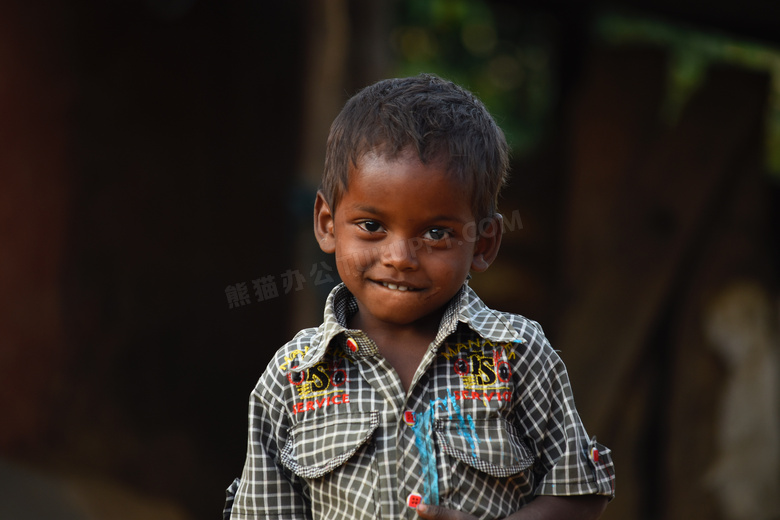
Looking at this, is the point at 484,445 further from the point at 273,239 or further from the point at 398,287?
the point at 273,239

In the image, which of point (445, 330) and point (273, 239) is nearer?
point (445, 330)

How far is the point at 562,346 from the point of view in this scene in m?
4.77

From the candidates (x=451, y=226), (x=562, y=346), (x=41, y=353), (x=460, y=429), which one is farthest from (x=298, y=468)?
(x=562, y=346)

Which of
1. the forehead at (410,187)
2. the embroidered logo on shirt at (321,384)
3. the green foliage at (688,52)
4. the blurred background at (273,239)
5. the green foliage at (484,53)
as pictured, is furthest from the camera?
the green foliage at (484,53)

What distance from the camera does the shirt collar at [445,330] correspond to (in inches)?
73.9

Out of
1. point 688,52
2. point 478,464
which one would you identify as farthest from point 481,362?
point 688,52

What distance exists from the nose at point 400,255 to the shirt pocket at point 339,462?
295 millimetres

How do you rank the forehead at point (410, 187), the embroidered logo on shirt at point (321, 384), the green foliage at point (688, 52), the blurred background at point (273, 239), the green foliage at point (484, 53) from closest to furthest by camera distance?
1. the forehead at point (410, 187)
2. the embroidered logo on shirt at point (321, 384)
3. the blurred background at point (273, 239)
4. the green foliage at point (688, 52)
5. the green foliage at point (484, 53)

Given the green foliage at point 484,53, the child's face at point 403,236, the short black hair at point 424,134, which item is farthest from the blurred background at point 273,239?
the green foliage at point 484,53

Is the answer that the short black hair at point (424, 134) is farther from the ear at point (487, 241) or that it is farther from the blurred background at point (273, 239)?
the blurred background at point (273, 239)

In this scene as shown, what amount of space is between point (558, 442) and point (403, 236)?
52 centimetres

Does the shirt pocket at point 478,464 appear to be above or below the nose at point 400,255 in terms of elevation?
below

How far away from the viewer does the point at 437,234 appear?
71.8 inches

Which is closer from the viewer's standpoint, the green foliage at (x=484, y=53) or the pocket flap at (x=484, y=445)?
the pocket flap at (x=484, y=445)
